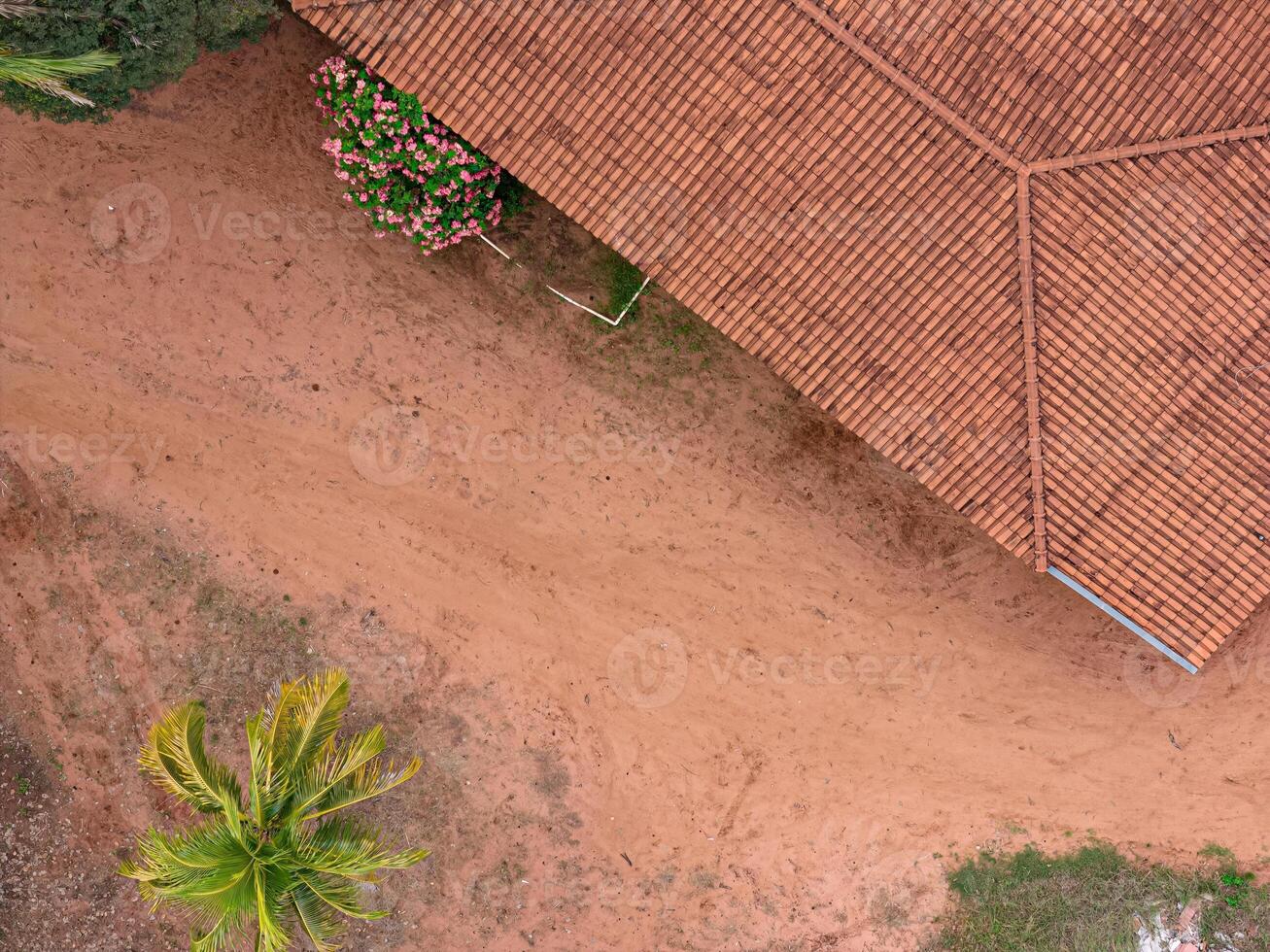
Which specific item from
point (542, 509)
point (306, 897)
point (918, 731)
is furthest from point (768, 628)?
point (306, 897)

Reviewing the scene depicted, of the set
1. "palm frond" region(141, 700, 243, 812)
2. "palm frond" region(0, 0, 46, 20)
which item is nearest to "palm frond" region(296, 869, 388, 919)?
"palm frond" region(141, 700, 243, 812)

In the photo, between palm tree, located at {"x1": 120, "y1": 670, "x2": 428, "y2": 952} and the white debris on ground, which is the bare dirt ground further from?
palm tree, located at {"x1": 120, "y1": 670, "x2": 428, "y2": 952}

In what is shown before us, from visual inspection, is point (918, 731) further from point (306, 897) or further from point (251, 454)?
point (251, 454)

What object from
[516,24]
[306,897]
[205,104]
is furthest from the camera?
[205,104]

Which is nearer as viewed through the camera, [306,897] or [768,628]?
[306,897]

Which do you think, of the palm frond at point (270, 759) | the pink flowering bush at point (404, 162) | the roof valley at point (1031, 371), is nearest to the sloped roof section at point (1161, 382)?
the roof valley at point (1031, 371)
